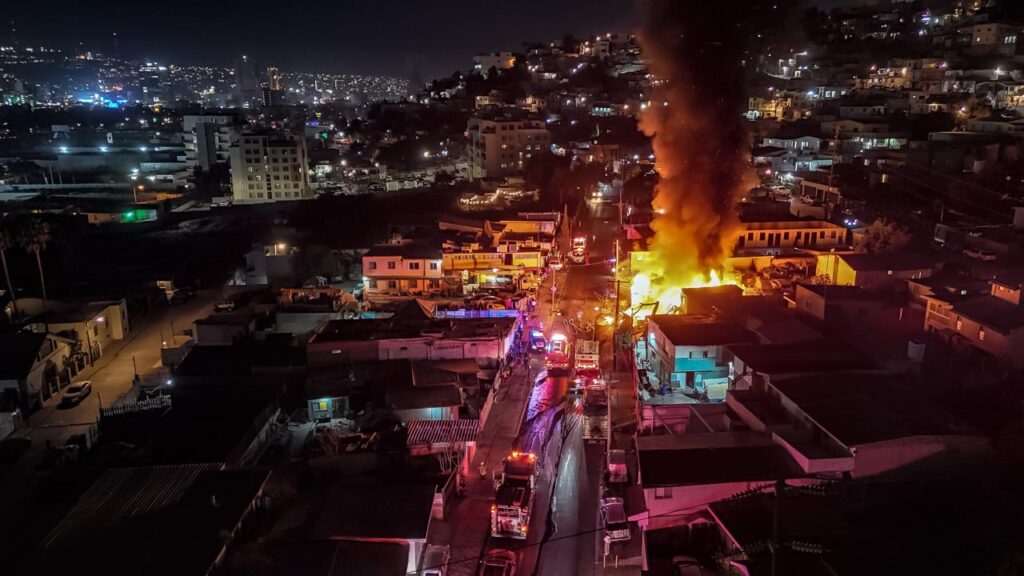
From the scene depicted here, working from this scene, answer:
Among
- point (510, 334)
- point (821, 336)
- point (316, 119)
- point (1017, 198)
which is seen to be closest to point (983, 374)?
point (821, 336)

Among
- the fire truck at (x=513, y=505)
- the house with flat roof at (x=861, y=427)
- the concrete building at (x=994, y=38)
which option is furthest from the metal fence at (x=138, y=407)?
the concrete building at (x=994, y=38)

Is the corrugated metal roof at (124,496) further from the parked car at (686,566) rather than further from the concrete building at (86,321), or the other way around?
the concrete building at (86,321)

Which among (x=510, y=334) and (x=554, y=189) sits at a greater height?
(x=554, y=189)

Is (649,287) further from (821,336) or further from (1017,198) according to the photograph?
(1017,198)

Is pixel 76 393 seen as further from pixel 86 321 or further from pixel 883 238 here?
pixel 883 238

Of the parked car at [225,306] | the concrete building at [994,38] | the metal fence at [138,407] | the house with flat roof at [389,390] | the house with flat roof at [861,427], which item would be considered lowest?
the metal fence at [138,407]

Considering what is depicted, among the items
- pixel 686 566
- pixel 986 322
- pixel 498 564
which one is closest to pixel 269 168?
pixel 498 564
